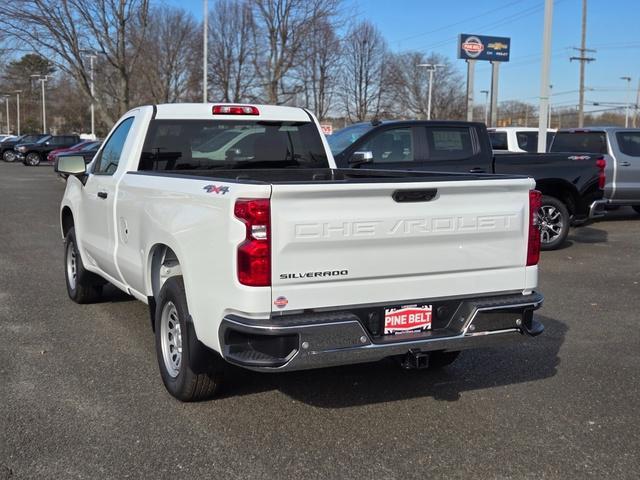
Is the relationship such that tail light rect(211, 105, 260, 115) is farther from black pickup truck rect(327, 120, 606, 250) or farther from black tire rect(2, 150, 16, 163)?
black tire rect(2, 150, 16, 163)

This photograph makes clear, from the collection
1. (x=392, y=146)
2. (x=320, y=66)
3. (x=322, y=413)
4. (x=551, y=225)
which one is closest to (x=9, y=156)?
(x=320, y=66)

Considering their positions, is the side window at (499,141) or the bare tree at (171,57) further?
the bare tree at (171,57)

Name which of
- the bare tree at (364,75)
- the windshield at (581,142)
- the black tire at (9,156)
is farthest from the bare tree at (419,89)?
the windshield at (581,142)

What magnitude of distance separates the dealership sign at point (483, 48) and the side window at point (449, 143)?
35.2 metres

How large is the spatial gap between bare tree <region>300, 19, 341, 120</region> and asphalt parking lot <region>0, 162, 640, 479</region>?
35.0 m

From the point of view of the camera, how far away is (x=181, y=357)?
14.0 feet

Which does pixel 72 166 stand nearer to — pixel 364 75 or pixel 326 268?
pixel 326 268

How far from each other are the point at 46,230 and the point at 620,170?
11107mm

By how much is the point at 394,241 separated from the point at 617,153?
1175 centimetres

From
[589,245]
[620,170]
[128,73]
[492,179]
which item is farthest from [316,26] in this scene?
[492,179]

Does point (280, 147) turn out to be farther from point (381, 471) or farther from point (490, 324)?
point (381, 471)

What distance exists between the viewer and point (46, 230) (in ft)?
41.1

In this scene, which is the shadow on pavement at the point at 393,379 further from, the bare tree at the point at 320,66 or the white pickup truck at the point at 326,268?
the bare tree at the point at 320,66

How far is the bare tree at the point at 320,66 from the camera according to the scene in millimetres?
39531
